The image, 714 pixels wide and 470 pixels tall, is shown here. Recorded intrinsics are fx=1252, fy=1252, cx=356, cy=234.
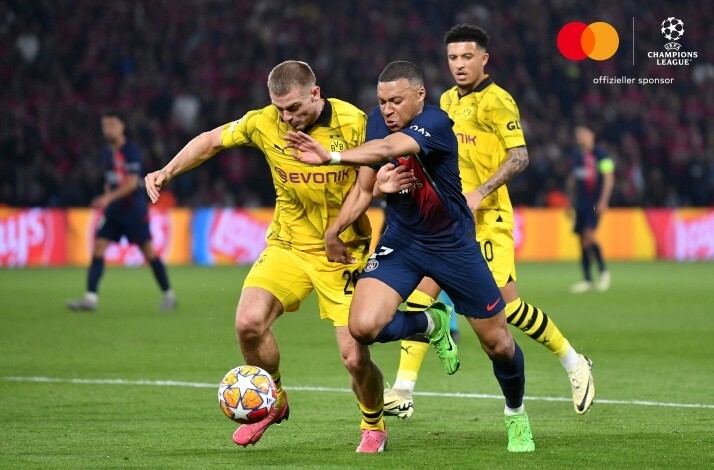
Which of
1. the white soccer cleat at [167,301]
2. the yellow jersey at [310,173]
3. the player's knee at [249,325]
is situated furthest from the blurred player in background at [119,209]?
the player's knee at [249,325]

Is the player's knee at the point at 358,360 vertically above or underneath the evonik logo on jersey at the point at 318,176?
underneath

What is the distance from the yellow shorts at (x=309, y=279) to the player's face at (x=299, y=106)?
736mm

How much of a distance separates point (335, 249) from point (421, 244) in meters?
0.51

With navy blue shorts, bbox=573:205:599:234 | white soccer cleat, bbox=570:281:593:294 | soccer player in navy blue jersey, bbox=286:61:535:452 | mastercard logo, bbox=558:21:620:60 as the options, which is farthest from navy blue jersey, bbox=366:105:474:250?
mastercard logo, bbox=558:21:620:60

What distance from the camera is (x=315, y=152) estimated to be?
5660mm

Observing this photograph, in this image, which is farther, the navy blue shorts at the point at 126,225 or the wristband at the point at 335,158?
the navy blue shorts at the point at 126,225

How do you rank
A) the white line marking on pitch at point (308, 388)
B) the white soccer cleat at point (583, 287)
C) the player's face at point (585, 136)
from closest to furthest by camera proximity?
1. the white line marking on pitch at point (308, 388)
2. the player's face at point (585, 136)
3. the white soccer cleat at point (583, 287)

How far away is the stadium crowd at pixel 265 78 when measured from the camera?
24.8 meters

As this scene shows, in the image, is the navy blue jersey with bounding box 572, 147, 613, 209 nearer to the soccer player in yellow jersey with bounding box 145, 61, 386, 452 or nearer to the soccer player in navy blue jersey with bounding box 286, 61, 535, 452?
the soccer player in yellow jersey with bounding box 145, 61, 386, 452

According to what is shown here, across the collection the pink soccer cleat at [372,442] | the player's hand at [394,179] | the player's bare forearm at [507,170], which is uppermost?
the player's hand at [394,179]

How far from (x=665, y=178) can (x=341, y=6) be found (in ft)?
27.6

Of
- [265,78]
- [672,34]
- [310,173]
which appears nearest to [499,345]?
[310,173]

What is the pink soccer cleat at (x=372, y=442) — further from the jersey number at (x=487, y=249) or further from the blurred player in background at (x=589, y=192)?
the blurred player in background at (x=589, y=192)

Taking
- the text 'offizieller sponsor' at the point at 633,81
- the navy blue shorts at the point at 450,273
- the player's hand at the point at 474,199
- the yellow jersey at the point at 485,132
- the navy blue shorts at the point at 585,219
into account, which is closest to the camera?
the navy blue shorts at the point at 450,273
